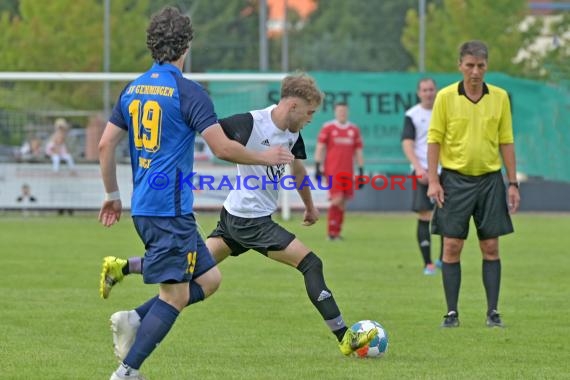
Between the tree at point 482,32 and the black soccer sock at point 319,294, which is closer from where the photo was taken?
the black soccer sock at point 319,294

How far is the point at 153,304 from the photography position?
7.04m

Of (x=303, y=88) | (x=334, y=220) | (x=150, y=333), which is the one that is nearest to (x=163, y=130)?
(x=150, y=333)

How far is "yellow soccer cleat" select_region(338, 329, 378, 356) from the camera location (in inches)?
320

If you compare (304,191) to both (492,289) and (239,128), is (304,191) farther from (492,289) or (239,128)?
(492,289)

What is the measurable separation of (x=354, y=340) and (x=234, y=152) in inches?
76.9

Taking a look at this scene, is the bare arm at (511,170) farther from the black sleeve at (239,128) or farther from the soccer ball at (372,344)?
the black sleeve at (239,128)

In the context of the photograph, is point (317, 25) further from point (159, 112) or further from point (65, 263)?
point (159, 112)

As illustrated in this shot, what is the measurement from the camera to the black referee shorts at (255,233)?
8.46 metres

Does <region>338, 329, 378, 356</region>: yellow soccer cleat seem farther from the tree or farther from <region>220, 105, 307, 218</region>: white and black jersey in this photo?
the tree

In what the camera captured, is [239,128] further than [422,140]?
No

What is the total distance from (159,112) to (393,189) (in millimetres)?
21058

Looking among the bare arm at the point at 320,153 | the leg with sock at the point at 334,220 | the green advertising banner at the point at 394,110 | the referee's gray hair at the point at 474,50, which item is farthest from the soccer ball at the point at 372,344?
the green advertising banner at the point at 394,110

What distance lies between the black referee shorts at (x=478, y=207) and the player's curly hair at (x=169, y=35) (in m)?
3.41

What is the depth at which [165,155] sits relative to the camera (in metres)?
6.73
